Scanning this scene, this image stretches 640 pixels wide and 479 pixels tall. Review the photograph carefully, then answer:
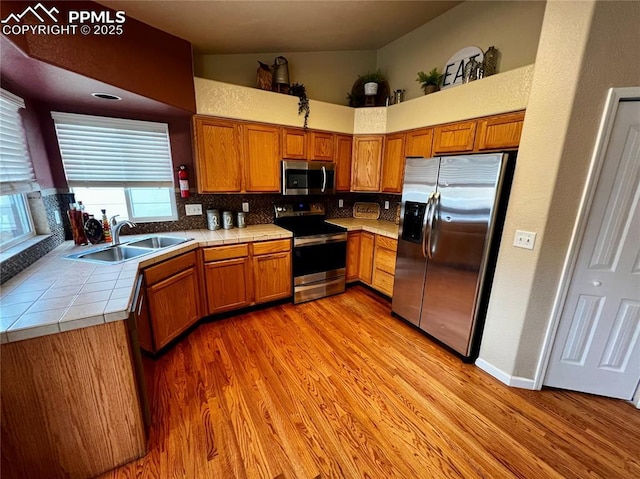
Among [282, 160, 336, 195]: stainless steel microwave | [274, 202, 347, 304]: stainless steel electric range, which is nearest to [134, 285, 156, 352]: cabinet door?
[274, 202, 347, 304]: stainless steel electric range

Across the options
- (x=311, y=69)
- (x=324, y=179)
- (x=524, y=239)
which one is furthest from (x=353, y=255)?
(x=311, y=69)

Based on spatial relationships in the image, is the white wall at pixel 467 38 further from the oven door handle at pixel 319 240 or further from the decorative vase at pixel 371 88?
the oven door handle at pixel 319 240

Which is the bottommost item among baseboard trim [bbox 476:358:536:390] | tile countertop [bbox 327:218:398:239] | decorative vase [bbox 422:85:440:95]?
baseboard trim [bbox 476:358:536:390]

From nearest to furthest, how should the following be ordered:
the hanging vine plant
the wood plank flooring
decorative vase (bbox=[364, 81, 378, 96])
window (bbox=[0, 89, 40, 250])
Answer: the wood plank flooring, window (bbox=[0, 89, 40, 250]), the hanging vine plant, decorative vase (bbox=[364, 81, 378, 96])

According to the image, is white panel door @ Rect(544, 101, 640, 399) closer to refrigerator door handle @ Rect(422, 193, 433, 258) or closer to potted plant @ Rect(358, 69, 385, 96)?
refrigerator door handle @ Rect(422, 193, 433, 258)

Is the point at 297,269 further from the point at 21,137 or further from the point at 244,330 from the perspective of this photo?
the point at 21,137

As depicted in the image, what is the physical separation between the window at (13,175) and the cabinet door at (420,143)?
3.38 metres

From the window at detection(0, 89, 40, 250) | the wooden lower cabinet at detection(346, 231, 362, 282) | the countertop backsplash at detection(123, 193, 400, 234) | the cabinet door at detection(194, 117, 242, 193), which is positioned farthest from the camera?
the wooden lower cabinet at detection(346, 231, 362, 282)

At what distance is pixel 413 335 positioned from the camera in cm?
255

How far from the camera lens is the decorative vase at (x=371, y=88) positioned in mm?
3271

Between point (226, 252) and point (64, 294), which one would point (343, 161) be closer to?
point (226, 252)

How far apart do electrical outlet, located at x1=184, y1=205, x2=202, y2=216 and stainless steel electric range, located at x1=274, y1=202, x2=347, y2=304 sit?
2.95 ft

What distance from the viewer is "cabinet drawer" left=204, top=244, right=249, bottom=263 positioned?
248cm

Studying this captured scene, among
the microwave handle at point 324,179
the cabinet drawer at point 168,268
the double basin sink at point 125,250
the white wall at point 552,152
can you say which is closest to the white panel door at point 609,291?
the white wall at point 552,152
